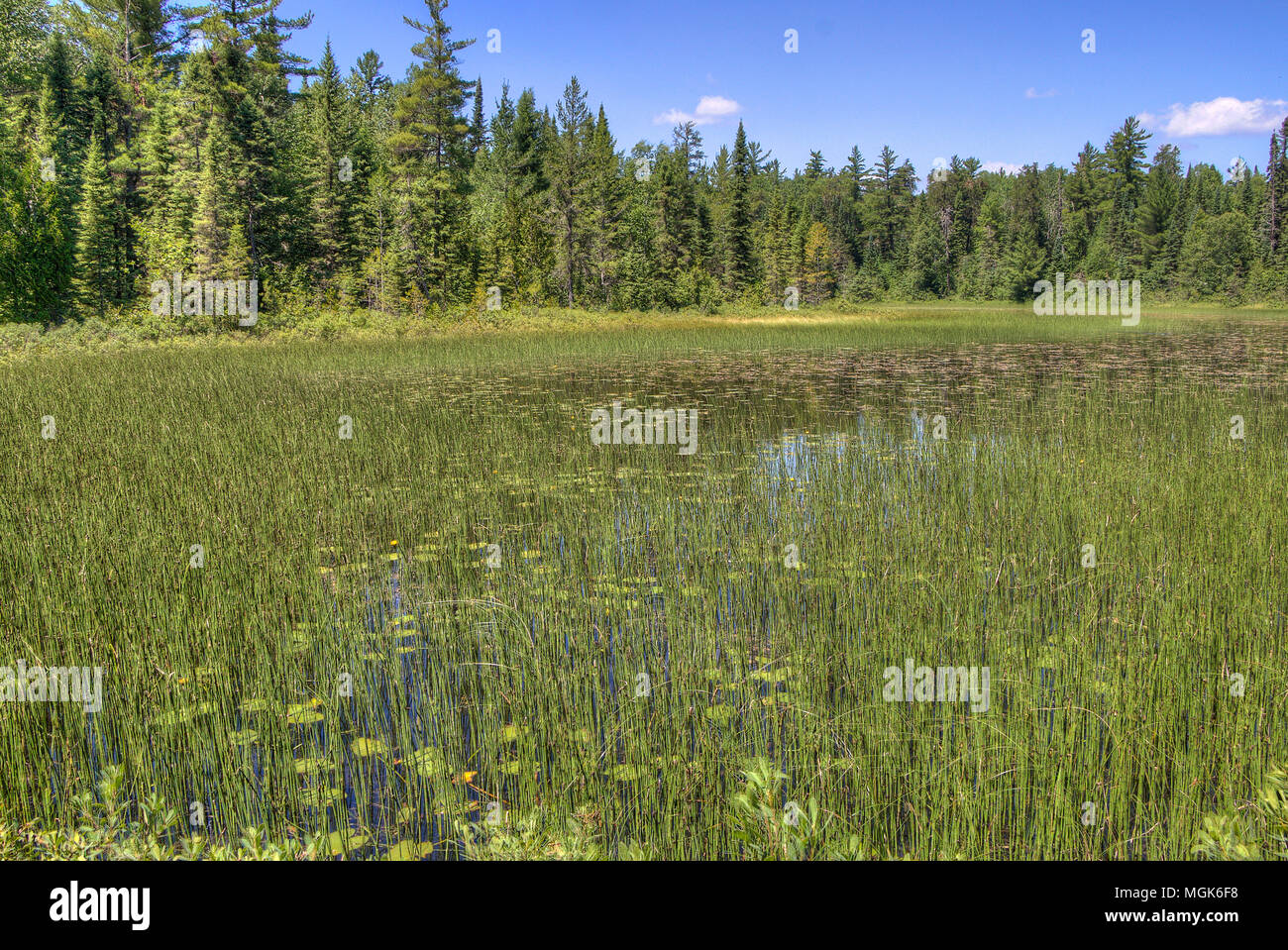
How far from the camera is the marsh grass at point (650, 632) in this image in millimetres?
2990

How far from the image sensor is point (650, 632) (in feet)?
14.2

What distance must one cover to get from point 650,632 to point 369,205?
35312mm

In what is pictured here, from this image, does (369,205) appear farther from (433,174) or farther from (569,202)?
(569,202)

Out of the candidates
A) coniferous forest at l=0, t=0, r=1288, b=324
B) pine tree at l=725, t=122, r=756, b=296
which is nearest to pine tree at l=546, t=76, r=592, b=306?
Answer: coniferous forest at l=0, t=0, r=1288, b=324

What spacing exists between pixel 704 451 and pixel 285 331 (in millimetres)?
22253

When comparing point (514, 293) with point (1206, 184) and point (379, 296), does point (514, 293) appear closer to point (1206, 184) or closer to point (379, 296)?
point (379, 296)

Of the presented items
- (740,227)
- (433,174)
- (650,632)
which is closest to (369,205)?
(433,174)

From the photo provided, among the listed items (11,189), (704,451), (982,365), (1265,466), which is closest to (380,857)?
(704,451)

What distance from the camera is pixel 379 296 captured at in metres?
34.0

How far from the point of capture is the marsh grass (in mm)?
2990

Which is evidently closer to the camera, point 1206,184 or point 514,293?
point 514,293

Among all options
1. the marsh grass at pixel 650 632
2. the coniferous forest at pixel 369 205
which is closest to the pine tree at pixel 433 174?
the coniferous forest at pixel 369 205

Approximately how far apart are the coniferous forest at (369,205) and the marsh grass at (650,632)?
2555cm

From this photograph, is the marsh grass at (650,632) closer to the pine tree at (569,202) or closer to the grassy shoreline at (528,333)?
the grassy shoreline at (528,333)
